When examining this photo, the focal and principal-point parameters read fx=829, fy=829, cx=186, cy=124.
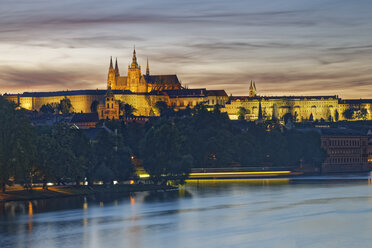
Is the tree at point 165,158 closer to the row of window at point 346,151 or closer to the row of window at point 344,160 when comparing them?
the row of window at point 344,160

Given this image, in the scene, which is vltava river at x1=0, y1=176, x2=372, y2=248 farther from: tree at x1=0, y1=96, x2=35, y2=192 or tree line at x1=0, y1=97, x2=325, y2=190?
tree line at x1=0, y1=97, x2=325, y2=190

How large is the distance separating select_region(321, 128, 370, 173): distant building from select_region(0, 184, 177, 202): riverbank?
7676 centimetres

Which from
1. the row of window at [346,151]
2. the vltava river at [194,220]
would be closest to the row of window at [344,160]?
the row of window at [346,151]

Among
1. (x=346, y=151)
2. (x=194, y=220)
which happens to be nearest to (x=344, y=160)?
(x=346, y=151)

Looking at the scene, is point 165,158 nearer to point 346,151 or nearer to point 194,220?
point 194,220

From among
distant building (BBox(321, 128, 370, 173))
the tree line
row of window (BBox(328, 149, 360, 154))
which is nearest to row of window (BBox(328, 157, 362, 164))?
distant building (BBox(321, 128, 370, 173))

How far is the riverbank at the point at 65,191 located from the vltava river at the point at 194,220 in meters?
1.89

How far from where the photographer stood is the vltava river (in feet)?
195

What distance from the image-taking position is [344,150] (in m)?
182

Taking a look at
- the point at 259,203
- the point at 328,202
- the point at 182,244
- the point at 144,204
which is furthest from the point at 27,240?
the point at 328,202

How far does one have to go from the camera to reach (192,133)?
145375 millimetres

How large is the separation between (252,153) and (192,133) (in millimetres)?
11323

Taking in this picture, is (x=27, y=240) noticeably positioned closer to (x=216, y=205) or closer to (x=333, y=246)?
(x=333, y=246)

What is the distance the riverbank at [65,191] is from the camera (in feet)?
269
